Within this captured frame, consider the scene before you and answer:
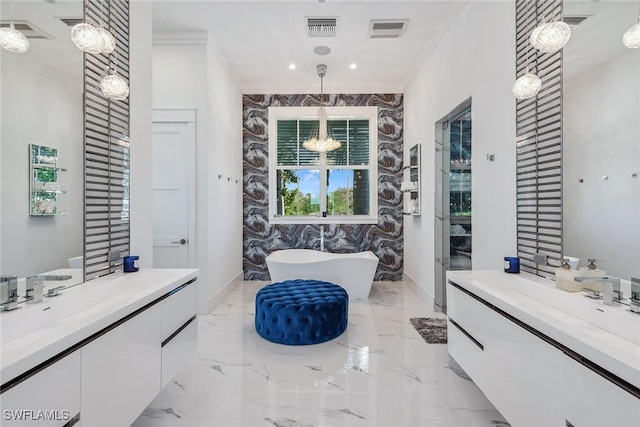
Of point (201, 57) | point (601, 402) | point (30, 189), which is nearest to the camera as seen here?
point (601, 402)

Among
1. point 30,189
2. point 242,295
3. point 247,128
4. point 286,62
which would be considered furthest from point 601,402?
point 247,128

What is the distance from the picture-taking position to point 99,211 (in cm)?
196

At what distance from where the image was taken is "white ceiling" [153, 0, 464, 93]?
3176 millimetres

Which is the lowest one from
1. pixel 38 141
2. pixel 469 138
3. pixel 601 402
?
pixel 601 402

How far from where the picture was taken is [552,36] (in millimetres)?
1677

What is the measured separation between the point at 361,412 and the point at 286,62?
4.15 m

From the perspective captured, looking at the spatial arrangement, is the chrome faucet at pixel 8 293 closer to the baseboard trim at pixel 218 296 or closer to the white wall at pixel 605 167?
the baseboard trim at pixel 218 296

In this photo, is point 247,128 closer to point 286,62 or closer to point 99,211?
point 286,62

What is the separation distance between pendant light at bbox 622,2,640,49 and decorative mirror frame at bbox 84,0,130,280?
9.15 ft

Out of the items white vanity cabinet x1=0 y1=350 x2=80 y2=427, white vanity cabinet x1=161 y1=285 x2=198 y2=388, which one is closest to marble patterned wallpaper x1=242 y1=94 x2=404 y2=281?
white vanity cabinet x1=161 y1=285 x2=198 y2=388

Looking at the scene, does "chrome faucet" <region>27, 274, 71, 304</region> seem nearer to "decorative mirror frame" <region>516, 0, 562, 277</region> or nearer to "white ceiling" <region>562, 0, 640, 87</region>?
"decorative mirror frame" <region>516, 0, 562, 277</region>

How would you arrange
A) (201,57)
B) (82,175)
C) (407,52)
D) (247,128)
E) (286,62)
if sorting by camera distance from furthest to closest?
(247,128) → (286,62) → (407,52) → (201,57) → (82,175)

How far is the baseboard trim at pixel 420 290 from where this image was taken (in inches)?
154

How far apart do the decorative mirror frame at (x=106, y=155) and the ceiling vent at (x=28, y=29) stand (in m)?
0.28
